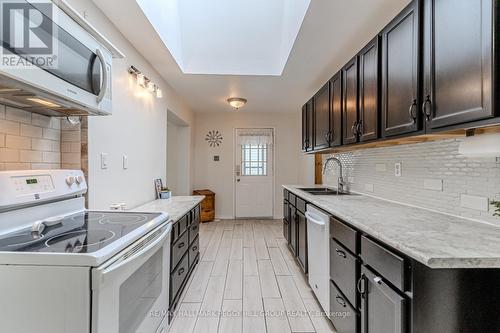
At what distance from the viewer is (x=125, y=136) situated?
234 cm

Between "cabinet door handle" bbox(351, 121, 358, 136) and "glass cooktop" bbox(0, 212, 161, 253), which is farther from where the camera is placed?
"cabinet door handle" bbox(351, 121, 358, 136)

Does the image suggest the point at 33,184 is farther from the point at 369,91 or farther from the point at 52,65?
the point at 369,91

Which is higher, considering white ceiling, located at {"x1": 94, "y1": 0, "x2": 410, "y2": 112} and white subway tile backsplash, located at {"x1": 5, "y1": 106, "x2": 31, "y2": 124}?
white ceiling, located at {"x1": 94, "y1": 0, "x2": 410, "y2": 112}

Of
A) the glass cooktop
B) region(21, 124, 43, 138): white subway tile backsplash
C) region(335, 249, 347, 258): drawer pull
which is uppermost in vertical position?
region(21, 124, 43, 138): white subway tile backsplash

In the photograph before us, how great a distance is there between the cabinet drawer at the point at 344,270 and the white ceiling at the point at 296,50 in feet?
5.70

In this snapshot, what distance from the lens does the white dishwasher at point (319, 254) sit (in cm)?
198

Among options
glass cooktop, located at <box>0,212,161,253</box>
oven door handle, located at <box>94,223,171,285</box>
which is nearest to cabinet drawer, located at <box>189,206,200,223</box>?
glass cooktop, located at <box>0,212,161,253</box>

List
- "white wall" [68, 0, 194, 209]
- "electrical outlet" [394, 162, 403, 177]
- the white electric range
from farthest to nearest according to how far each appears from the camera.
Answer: "electrical outlet" [394, 162, 403, 177]
"white wall" [68, 0, 194, 209]
the white electric range

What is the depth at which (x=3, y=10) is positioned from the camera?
0.87 meters

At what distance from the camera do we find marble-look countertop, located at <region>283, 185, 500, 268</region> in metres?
0.91

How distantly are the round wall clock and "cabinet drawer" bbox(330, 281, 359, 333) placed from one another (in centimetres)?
434

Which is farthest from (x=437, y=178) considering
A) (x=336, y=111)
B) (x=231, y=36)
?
(x=231, y=36)

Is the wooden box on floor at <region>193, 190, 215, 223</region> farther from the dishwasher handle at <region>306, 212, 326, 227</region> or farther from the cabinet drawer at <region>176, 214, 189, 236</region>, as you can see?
the dishwasher handle at <region>306, 212, 326, 227</region>

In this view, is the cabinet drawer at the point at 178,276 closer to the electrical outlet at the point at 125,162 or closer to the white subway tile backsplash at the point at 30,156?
the electrical outlet at the point at 125,162
